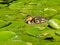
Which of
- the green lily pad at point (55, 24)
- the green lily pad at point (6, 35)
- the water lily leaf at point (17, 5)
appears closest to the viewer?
the green lily pad at point (6, 35)

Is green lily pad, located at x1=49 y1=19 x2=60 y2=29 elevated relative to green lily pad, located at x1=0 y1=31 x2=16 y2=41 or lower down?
elevated

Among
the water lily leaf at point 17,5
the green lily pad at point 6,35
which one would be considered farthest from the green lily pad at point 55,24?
the water lily leaf at point 17,5

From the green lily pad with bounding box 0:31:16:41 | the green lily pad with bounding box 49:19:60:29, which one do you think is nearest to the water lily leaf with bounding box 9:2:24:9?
the green lily pad with bounding box 49:19:60:29

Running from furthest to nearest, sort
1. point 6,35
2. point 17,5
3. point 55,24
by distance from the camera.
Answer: point 17,5 → point 55,24 → point 6,35

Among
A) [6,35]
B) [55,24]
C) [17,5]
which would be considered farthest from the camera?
[17,5]

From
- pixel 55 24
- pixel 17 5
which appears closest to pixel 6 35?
pixel 55 24

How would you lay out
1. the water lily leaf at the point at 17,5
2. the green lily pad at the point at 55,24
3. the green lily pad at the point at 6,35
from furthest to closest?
1. the water lily leaf at the point at 17,5
2. the green lily pad at the point at 55,24
3. the green lily pad at the point at 6,35

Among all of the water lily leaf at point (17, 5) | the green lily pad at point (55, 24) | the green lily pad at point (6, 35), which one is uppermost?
the green lily pad at point (55, 24)

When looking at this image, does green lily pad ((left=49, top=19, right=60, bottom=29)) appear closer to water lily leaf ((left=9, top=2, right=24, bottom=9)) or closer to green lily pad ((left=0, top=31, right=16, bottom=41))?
green lily pad ((left=0, top=31, right=16, bottom=41))

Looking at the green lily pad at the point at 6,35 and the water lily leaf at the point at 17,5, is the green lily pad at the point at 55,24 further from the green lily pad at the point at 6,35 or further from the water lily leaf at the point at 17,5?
the water lily leaf at the point at 17,5

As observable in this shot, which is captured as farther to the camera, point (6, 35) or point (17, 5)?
point (17, 5)

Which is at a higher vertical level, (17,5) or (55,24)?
(55,24)

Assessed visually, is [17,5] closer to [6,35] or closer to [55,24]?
[55,24]

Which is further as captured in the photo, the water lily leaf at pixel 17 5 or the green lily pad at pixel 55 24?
the water lily leaf at pixel 17 5
